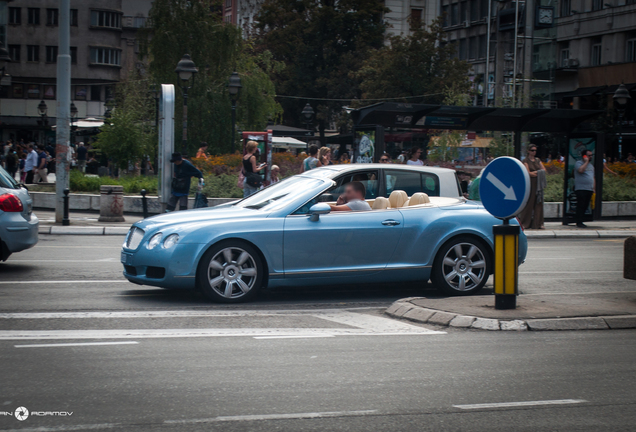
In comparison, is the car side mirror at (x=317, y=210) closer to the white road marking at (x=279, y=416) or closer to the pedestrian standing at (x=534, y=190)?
the white road marking at (x=279, y=416)

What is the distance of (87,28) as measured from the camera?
70938 mm

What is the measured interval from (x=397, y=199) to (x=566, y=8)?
2059 inches

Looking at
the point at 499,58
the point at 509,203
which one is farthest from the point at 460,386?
the point at 499,58

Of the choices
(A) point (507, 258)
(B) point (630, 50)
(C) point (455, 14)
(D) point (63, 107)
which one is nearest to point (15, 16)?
(C) point (455, 14)

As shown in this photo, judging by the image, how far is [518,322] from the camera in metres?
7.53

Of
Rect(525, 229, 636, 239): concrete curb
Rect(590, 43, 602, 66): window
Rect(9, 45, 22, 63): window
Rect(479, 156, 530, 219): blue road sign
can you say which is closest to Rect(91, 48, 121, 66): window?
Rect(9, 45, 22, 63): window

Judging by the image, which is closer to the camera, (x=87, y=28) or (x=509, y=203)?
(x=509, y=203)

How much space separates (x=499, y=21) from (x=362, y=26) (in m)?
10.7

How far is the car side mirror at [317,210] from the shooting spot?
346 inches

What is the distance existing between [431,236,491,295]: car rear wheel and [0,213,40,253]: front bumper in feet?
18.3

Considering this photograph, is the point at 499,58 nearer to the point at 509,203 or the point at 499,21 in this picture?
the point at 499,21

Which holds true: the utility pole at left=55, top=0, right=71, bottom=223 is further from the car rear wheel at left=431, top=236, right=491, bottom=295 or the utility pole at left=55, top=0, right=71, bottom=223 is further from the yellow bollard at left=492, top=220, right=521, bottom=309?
the yellow bollard at left=492, top=220, right=521, bottom=309

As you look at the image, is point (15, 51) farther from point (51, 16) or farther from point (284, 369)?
point (284, 369)

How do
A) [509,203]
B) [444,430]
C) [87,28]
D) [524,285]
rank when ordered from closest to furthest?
[444,430] → [509,203] → [524,285] → [87,28]
